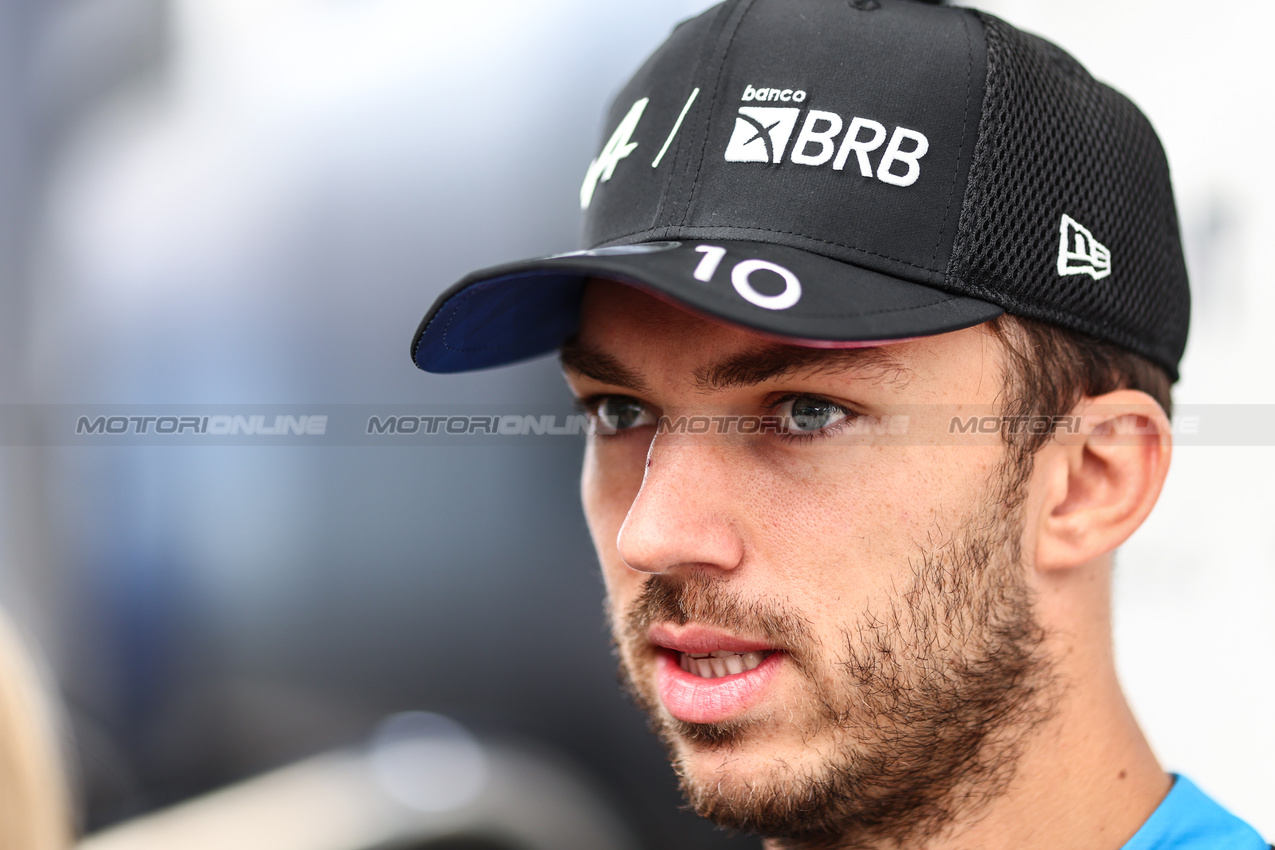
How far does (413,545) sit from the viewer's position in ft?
7.61

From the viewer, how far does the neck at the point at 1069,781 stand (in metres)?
0.99

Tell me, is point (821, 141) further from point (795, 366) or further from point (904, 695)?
point (904, 695)

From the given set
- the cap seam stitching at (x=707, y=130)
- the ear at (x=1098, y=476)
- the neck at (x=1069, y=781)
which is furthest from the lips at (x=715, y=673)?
the cap seam stitching at (x=707, y=130)

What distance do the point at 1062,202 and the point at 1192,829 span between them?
668 mm

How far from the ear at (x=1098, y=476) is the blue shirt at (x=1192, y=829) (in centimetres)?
28

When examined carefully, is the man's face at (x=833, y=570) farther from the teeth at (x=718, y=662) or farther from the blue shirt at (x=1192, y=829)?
the blue shirt at (x=1192, y=829)

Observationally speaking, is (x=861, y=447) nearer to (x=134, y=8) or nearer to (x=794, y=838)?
(x=794, y=838)

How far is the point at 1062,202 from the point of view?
94 centimetres

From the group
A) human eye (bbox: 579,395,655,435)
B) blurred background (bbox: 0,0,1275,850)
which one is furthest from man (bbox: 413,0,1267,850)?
blurred background (bbox: 0,0,1275,850)

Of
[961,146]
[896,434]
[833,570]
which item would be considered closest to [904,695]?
[833,570]

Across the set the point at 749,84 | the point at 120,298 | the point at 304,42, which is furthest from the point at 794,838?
the point at 304,42

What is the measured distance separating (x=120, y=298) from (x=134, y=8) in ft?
2.08

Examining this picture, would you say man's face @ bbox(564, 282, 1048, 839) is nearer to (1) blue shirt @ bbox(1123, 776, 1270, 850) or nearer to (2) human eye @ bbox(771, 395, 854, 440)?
(2) human eye @ bbox(771, 395, 854, 440)

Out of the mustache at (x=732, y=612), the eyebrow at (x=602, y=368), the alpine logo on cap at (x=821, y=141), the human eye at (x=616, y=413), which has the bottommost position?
the mustache at (x=732, y=612)
